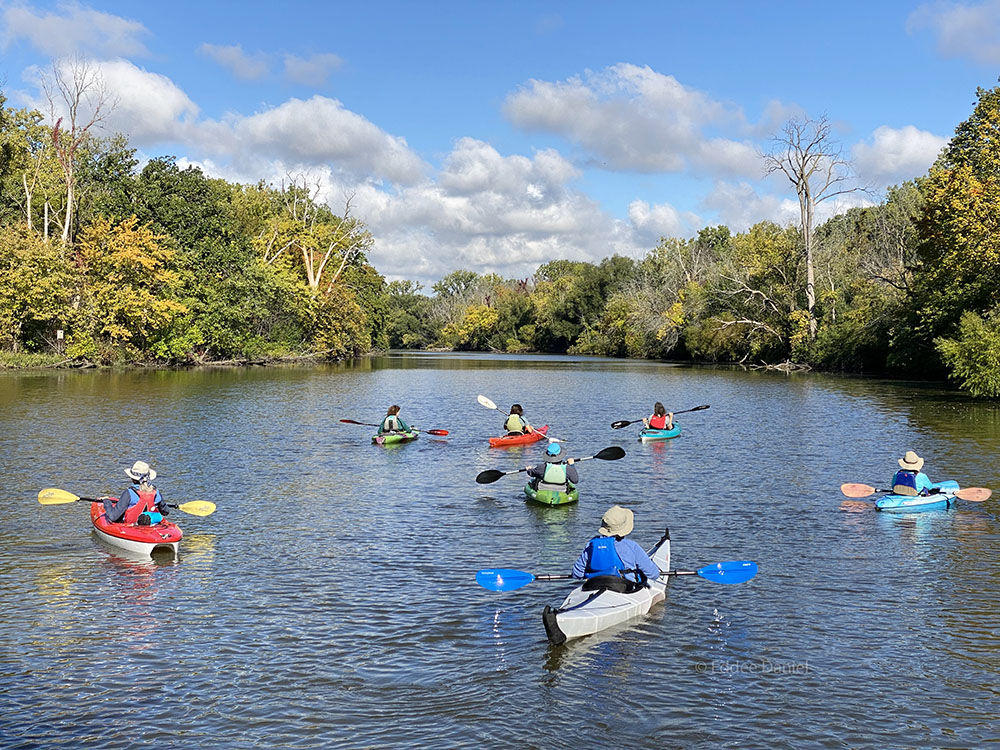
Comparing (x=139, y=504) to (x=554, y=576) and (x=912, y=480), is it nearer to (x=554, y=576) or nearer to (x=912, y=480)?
(x=554, y=576)

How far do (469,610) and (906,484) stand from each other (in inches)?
423

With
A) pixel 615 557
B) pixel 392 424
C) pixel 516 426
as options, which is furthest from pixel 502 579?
pixel 392 424

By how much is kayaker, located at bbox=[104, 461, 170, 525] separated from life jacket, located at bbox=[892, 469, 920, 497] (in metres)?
14.2

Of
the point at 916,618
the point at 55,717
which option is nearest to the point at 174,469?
the point at 55,717

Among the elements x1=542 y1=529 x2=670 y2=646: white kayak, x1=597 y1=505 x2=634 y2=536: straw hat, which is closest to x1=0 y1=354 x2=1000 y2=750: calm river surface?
x1=542 y1=529 x2=670 y2=646: white kayak

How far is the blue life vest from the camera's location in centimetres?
1109

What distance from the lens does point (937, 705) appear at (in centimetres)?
880

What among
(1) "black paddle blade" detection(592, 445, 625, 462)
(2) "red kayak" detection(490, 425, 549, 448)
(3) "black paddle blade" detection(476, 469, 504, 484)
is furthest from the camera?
(2) "red kayak" detection(490, 425, 549, 448)

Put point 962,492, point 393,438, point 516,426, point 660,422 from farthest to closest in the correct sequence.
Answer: point 660,422 → point 393,438 → point 516,426 → point 962,492

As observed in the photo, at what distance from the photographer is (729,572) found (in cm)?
1202

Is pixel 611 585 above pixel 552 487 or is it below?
below

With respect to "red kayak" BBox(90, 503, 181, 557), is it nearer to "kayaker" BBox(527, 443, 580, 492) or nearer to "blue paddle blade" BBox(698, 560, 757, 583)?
"kayaker" BBox(527, 443, 580, 492)

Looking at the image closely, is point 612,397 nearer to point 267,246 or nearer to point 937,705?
point 937,705

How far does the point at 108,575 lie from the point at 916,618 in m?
11.4
